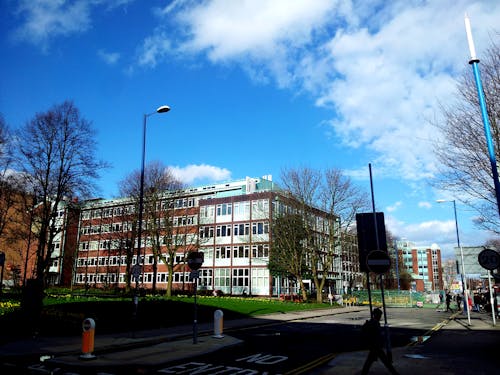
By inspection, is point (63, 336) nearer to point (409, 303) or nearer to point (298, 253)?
point (298, 253)

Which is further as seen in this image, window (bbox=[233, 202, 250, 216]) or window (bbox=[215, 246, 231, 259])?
window (bbox=[215, 246, 231, 259])

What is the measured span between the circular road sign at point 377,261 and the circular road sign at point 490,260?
4.51m

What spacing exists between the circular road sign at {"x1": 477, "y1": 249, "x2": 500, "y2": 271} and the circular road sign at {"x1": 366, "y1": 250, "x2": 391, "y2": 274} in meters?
4.51

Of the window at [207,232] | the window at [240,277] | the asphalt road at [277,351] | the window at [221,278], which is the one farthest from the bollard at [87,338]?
the window at [207,232]

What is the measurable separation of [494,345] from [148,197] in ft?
116

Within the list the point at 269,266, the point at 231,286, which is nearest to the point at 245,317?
the point at 269,266

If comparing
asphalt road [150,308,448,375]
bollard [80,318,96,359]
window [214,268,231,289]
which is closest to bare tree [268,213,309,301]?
window [214,268,231,289]

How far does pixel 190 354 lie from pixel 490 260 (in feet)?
32.8

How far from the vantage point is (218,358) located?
38.5 ft

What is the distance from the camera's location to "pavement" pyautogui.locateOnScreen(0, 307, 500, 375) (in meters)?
10.1

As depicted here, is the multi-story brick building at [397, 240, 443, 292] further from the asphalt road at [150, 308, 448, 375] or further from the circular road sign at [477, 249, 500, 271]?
the circular road sign at [477, 249, 500, 271]

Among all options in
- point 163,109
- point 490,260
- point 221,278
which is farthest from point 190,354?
point 221,278

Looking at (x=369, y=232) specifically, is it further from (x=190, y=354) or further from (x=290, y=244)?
(x=290, y=244)

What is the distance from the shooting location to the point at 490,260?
13.2m
